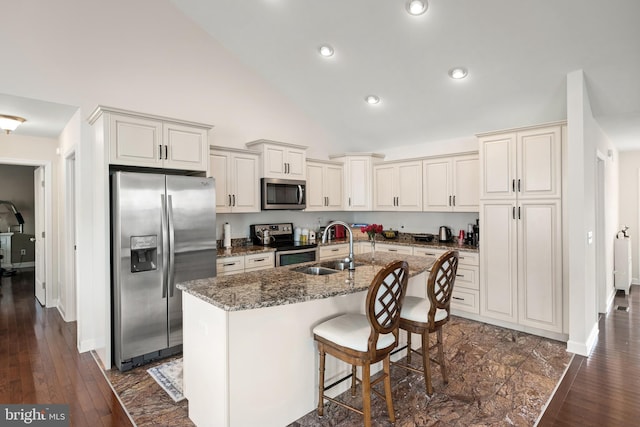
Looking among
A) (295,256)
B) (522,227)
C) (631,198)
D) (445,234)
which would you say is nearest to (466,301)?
(445,234)

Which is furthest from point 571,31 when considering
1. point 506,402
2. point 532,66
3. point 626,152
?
point 626,152

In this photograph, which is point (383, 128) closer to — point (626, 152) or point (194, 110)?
point (194, 110)

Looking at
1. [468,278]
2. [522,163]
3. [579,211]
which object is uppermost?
[522,163]

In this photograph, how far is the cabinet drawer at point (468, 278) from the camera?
167 inches

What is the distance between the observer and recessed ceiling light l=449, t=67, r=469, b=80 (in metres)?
3.63

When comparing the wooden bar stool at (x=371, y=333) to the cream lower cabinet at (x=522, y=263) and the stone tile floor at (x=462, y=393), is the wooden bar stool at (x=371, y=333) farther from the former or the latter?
the cream lower cabinet at (x=522, y=263)

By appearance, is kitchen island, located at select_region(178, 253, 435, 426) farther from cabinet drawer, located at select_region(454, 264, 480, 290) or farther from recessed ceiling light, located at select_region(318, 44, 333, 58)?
recessed ceiling light, located at select_region(318, 44, 333, 58)

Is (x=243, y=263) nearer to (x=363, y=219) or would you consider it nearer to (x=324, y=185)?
(x=324, y=185)

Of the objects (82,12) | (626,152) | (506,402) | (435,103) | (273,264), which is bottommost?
(506,402)

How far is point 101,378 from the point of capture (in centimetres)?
290

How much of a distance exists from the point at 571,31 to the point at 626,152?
14.7 feet

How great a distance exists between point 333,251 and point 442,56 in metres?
3.01

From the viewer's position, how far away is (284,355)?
2188mm

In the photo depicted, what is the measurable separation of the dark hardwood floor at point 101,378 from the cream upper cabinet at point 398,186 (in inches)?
108
